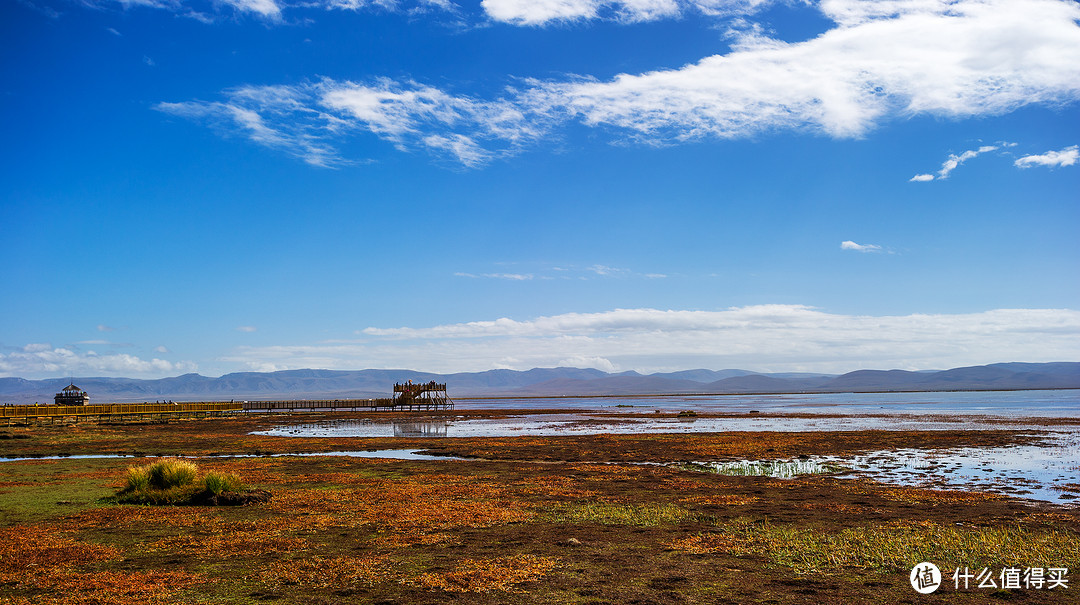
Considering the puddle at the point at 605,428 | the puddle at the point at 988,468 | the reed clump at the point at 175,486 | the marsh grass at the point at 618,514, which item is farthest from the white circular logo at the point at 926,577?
the puddle at the point at 605,428

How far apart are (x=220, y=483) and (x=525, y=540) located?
357 inches

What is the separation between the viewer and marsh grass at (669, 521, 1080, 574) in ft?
37.1

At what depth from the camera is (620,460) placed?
30.5 meters

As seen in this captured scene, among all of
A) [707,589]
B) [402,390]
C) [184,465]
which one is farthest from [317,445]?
[402,390]

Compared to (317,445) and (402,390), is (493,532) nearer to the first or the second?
(317,445)

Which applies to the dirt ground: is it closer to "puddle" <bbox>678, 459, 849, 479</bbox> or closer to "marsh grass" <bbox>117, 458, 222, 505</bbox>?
"marsh grass" <bbox>117, 458, 222, 505</bbox>

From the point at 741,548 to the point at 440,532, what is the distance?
19.8 ft

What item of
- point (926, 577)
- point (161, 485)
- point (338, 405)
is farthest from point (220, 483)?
point (338, 405)

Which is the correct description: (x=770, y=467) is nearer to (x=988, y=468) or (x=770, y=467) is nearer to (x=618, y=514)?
(x=988, y=468)

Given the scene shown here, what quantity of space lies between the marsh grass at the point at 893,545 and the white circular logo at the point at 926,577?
202 mm

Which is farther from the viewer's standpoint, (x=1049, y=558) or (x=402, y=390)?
(x=402, y=390)

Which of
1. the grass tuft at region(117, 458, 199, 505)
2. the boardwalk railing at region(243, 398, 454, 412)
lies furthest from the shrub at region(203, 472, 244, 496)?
the boardwalk railing at region(243, 398, 454, 412)

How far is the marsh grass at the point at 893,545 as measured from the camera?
37.1ft

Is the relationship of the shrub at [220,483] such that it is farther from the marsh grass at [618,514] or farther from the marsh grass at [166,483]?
the marsh grass at [618,514]
